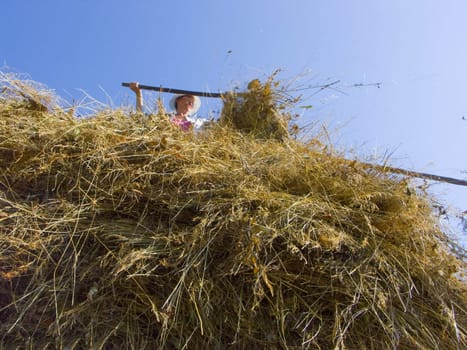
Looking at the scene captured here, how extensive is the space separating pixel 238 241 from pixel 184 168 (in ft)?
0.92

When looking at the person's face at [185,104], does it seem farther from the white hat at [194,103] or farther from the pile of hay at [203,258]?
the pile of hay at [203,258]

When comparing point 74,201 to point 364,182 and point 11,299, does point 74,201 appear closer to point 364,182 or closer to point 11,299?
point 11,299

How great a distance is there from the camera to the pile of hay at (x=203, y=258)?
2.58 ft

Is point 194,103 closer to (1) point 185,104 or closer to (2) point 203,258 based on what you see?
(1) point 185,104

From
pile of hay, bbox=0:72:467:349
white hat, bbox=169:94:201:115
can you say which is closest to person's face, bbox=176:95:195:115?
white hat, bbox=169:94:201:115

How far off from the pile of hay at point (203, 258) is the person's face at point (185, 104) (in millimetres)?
1074

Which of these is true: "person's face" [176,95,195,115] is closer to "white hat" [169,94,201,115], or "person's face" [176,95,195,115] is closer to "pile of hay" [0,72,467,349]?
"white hat" [169,94,201,115]

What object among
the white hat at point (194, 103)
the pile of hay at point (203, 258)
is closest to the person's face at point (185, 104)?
the white hat at point (194, 103)

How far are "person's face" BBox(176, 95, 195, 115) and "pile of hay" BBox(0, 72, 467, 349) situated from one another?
3.52ft

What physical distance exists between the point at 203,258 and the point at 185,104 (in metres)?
1.39

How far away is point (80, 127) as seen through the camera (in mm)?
1034

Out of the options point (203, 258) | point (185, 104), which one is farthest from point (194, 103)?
point (203, 258)

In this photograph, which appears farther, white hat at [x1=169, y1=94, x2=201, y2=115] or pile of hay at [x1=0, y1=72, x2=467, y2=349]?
white hat at [x1=169, y1=94, x2=201, y2=115]

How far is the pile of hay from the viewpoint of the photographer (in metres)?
0.79
